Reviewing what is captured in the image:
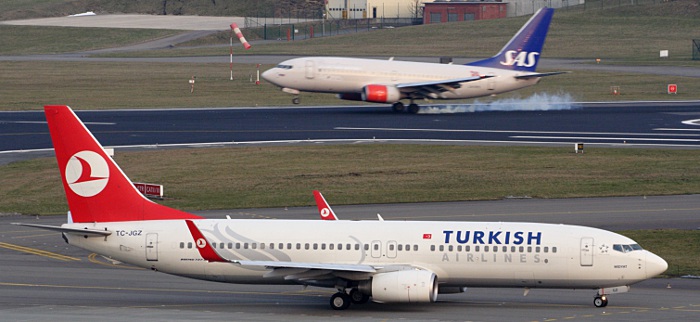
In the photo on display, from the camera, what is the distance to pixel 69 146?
40.7 m

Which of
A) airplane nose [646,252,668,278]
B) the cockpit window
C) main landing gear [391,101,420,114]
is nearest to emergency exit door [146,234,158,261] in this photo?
the cockpit window

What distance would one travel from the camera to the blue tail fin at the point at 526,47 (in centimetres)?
9612

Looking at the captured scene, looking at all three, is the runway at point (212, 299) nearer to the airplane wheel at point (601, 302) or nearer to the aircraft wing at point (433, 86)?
the airplane wheel at point (601, 302)

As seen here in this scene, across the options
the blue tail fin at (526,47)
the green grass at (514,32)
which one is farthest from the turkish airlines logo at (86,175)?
the green grass at (514,32)

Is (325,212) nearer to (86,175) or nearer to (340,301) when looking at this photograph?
(340,301)

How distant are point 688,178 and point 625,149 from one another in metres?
10.1

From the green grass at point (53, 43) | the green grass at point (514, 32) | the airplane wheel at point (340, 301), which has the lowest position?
the green grass at point (53, 43)

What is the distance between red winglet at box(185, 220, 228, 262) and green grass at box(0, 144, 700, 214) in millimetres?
22132

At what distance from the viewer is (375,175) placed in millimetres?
67312

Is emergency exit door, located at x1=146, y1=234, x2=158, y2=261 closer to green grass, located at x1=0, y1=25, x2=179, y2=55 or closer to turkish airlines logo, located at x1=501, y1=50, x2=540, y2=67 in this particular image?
turkish airlines logo, located at x1=501, y1=50, x2=540, y2=67

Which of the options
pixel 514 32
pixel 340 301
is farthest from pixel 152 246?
pixel 514 32

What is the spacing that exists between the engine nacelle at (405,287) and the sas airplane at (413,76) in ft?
188

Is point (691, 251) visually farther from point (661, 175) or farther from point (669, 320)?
point (661, 175)

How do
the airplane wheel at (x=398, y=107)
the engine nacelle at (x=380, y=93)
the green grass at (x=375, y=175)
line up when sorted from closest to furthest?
the green grass at (x=375, y=175)
the engine nacelle at (x=380, y=93)
the airplane wheel at (x=398, y=107)
